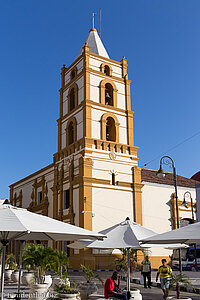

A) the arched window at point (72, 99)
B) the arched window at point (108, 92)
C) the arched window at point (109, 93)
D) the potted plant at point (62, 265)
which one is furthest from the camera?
the arched window at point (72, 99)

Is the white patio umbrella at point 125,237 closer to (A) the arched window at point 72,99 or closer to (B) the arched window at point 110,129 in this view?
(B) the arched window at point 110,129

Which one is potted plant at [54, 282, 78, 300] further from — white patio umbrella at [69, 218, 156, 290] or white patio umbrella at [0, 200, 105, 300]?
white patio umbrella at [69, 218, 156, 290]

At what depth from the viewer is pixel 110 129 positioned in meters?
29.2

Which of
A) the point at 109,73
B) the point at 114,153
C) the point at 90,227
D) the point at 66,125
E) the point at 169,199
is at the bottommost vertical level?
the point at 90,227

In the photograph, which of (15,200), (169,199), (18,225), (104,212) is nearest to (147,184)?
(169,199)

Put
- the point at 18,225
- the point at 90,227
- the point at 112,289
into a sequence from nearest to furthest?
the point at 18,225
the point at 112,289
the point at 90,227

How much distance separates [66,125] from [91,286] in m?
20.3

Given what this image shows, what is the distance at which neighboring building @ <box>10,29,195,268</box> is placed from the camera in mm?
25547

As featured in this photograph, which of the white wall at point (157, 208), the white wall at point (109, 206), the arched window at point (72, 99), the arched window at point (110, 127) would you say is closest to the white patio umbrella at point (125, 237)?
the white wall at point (109, 206)

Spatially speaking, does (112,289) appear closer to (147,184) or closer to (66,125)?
(147,184)

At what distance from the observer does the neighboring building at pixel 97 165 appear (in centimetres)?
2555

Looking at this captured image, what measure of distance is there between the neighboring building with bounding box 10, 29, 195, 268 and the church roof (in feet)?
0.32

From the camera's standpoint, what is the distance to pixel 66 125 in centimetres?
3025

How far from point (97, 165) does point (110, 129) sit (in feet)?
14.1
